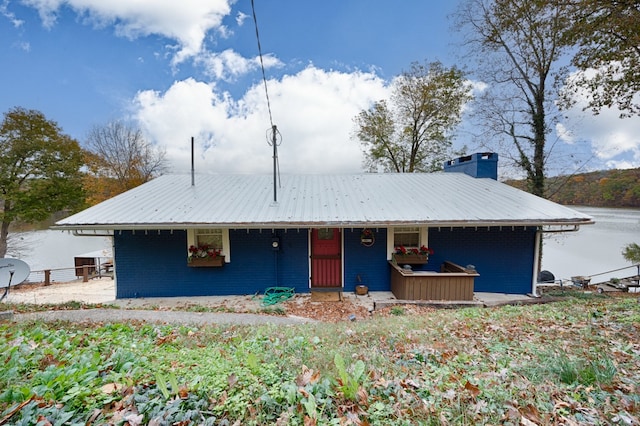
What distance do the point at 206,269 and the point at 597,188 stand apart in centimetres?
1942

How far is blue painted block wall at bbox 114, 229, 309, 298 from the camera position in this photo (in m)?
6.91

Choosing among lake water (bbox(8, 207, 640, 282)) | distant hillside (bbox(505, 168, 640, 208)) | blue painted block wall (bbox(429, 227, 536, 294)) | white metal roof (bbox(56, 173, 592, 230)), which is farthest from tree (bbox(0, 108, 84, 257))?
distant hillside (bbox(505, 168, 640, 208))

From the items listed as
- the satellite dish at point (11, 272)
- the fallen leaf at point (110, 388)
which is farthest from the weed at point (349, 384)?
the satellite dish at point (11, 272)

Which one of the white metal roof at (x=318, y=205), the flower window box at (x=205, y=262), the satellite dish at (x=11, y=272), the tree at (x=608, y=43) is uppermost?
the tree at (x=608, y=43)

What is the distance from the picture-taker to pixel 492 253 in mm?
7191

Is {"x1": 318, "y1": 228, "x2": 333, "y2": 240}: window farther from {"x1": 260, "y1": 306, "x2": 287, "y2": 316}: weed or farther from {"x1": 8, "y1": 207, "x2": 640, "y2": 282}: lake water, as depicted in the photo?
{"x1": 8, "y1": 207, "x2": 640, "y2": 282}: lake water

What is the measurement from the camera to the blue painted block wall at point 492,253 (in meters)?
7.12

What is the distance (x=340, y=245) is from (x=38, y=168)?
1647 cm

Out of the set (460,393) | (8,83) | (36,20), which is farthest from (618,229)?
(8,83)

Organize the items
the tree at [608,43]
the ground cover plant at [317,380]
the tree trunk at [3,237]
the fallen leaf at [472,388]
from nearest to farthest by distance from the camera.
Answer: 1. the ground cover plant at [317,380]
2. the fallen leaf at [472,388]
3. the tree at [608,43]
4. the tree trunk at [3,237]

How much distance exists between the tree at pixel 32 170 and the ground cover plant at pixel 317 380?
46.8 ft

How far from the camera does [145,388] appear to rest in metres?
1.91

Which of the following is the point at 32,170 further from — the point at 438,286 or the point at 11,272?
the point at 438,286

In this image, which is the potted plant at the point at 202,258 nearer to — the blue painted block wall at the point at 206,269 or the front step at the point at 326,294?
the blue painted block wall at the point at 206,269
